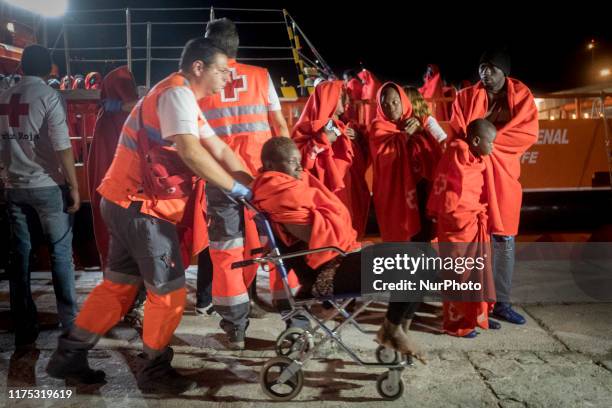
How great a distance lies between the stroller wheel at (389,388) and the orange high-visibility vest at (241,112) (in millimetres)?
1766

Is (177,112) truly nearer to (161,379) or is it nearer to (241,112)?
(241,112)

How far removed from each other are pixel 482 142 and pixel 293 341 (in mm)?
1950

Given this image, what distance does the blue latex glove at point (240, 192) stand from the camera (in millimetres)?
2773

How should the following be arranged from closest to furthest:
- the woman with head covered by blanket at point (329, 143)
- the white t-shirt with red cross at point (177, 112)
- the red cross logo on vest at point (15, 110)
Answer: the white t-shirt with red cross at point (177, 112) < the red cross logo on vest at point (15, 110) < the woman with head covered by blanket at point (329, 143)

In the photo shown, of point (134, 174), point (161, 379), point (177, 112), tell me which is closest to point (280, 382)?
point (161, 379)

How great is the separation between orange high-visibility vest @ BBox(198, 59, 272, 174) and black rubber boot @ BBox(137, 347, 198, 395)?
1.50m

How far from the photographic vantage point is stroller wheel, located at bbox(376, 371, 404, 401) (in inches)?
109

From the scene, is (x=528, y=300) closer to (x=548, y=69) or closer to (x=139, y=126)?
(x=139, y=126)

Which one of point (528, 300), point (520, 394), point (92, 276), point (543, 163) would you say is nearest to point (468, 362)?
point (520, 394)

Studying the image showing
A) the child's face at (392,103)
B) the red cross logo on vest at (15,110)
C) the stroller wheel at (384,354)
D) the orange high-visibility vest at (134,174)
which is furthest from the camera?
the child's face at (392,103)

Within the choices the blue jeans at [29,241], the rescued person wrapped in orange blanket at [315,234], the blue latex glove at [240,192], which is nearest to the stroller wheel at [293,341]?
the rescued person wrapped in orange blanket at [315,234]

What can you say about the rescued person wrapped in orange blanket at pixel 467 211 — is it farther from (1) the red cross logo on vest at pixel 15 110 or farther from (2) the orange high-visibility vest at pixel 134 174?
(1) the red cross logo on vest at pixel 15 110

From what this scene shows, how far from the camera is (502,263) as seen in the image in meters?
4.12

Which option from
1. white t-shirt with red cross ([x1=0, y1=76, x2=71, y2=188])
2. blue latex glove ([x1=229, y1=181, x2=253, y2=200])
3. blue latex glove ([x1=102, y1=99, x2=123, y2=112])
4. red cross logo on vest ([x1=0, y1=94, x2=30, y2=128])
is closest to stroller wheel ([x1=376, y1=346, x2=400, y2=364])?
blue latex glove ([x1=229, y1=181, x2=253, y2=200])
